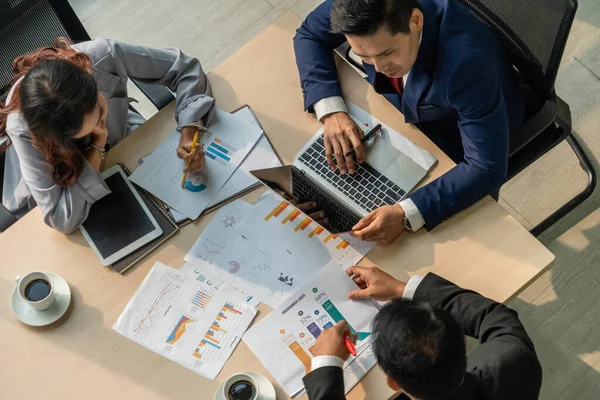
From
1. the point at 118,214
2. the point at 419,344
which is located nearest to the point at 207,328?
the point at 118,214

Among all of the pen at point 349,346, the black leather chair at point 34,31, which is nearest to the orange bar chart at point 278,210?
the pen at point 349,346

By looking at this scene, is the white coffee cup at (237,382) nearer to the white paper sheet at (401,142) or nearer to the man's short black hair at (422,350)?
the man's short black hair at (422,350)

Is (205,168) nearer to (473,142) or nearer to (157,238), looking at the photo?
(157,238)

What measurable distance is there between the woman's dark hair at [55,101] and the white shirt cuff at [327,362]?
2.55ft

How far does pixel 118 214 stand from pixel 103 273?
0.16 metres

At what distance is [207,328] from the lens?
A: 1.52 m

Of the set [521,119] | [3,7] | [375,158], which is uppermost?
[3,7]

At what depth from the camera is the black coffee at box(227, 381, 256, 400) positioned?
138 cm

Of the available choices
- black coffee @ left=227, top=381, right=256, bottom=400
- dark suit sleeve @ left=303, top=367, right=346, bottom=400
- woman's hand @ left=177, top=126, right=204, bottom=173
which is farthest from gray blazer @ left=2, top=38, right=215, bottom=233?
dark suit sleeve @ left=303, top=367, right=346, bottom=400

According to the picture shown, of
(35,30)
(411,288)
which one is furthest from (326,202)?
(35,30)

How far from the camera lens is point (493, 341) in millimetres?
1428

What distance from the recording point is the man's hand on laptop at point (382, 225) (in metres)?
1.51

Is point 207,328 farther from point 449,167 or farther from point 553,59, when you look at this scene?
point 553,59

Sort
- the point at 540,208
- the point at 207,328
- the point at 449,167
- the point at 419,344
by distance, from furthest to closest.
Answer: the point at 540,208 → the point at 449,167 → the point at 207,328 → the point at 419,344
